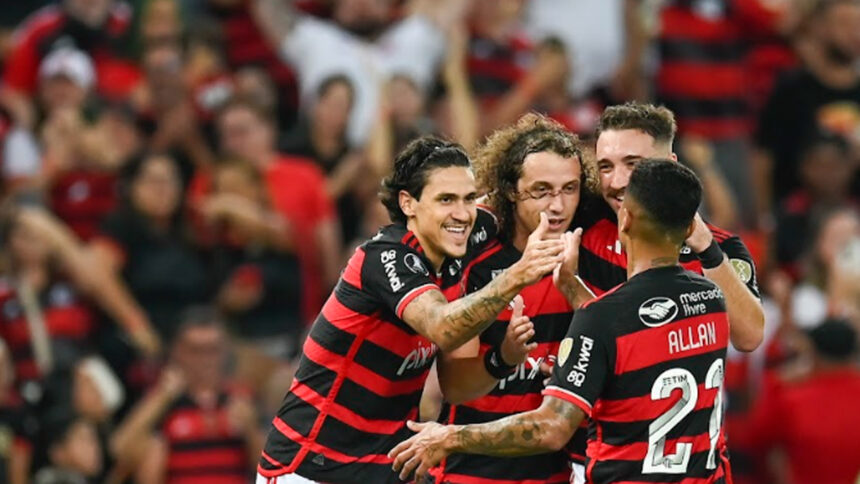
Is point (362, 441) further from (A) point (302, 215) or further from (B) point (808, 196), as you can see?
(B) point (808, 196)

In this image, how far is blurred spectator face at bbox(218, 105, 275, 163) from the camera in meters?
11.5

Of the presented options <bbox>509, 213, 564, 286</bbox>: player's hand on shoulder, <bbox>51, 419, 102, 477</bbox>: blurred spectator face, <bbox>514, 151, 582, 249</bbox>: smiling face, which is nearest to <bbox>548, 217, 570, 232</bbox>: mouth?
<bbox>514, 151, 582, 249</bbox>: smiling face

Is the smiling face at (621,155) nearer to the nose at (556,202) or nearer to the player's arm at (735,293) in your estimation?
the nose at (556,202)

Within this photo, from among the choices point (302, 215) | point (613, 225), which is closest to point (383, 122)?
point (302, 215)

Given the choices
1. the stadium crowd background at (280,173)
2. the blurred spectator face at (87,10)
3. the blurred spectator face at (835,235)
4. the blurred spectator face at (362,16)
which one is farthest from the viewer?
the blurred spectator face at (362,16)

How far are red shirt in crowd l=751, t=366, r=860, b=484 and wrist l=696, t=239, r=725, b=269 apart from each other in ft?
14.1

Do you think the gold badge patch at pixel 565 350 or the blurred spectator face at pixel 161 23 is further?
the blurred spectator face at pixel 161 23

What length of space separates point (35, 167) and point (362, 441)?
5.53m

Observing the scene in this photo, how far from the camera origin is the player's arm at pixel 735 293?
21.9 ft

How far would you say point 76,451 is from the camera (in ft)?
34.4

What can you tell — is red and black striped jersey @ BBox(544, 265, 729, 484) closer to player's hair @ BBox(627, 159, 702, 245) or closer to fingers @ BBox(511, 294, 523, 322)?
player's hair @ BBox(627, 159, 702, 245)

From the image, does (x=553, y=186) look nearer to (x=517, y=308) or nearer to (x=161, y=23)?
(x=517, y=308)

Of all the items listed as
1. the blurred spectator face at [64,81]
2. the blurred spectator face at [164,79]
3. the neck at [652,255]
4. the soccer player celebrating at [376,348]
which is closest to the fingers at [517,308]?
the soccer player celebrating at [376,348]

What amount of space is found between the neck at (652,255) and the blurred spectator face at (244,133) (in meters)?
5.67
